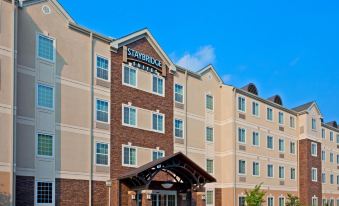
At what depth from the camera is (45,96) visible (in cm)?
2392

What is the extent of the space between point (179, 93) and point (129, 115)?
560 centimetres

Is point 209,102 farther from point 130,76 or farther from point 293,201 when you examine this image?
point 293,201

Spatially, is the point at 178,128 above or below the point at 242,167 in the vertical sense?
above

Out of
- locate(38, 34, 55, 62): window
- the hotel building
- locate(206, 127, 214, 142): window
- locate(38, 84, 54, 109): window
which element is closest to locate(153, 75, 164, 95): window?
the hotel building

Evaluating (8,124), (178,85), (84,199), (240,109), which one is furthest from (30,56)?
(240,109)

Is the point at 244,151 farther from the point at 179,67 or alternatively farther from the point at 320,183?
the point at 320,183

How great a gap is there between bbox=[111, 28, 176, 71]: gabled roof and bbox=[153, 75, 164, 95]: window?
149 cm

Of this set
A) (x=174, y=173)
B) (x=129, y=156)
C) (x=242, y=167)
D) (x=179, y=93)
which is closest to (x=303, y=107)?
(x=242, y=167)

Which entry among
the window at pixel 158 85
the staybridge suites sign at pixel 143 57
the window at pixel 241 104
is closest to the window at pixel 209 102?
the window at pixel 241 104

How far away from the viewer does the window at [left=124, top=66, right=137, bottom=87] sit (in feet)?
93.7

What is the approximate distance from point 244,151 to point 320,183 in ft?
47.4

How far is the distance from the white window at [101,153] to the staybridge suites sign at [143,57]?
20.7 feet

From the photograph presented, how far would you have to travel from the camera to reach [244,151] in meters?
37.6

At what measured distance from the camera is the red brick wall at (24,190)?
21672 millimetres
